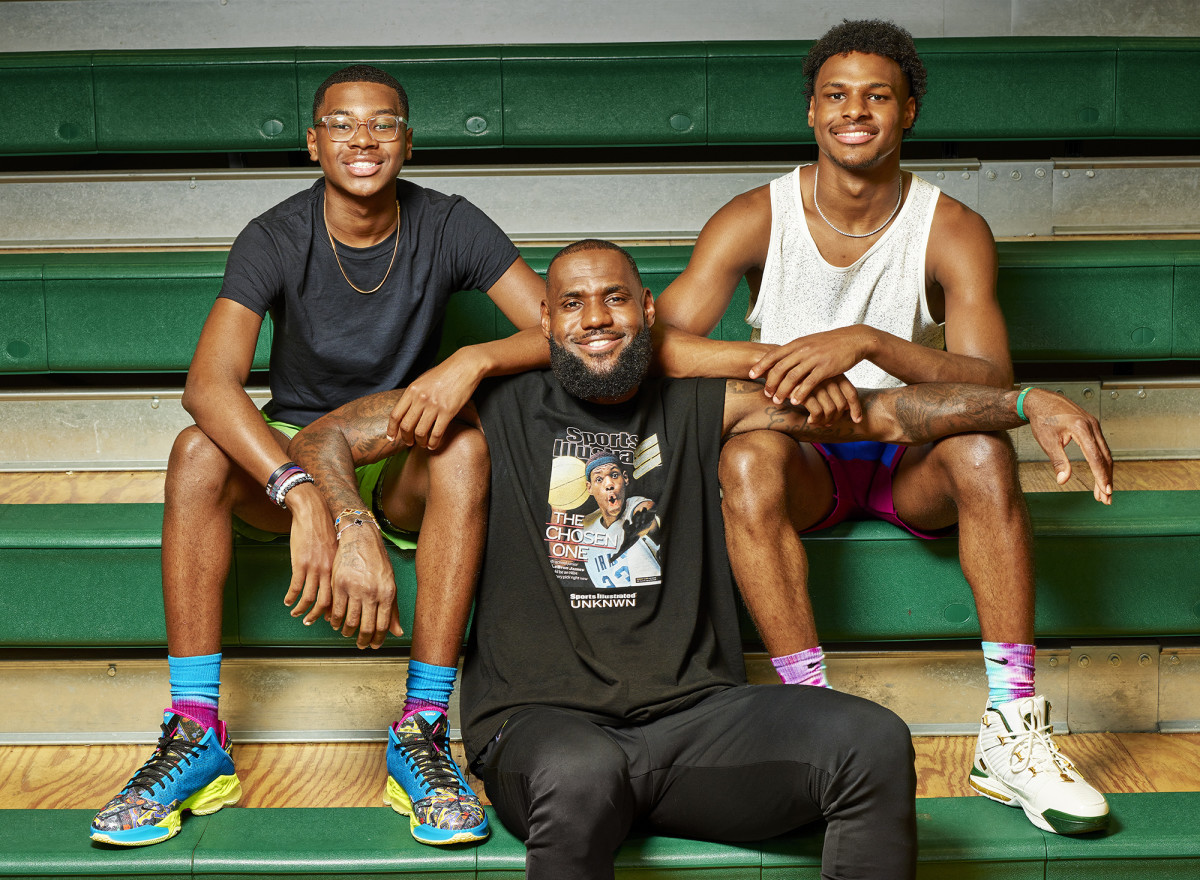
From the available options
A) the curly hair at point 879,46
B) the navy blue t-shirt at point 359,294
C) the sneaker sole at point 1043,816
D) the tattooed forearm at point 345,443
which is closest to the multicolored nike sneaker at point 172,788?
the tattooed forearm at point 345,443

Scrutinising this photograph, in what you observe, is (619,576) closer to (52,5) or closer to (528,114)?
(528,114)

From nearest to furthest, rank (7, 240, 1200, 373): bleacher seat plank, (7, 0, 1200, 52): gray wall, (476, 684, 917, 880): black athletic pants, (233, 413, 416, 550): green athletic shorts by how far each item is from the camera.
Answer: (476, 684, 917, 880): black athletic pants < (233, 413, 416, 550): green athletic shorts < (7, 240, 1200, 373): bleacher seat plank < (7, 0, 1200, 52): gray wall

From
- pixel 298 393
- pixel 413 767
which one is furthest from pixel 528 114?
pixel 413 767

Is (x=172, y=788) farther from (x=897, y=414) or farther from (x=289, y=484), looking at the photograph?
(x=897, y=414)

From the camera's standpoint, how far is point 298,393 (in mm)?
1649

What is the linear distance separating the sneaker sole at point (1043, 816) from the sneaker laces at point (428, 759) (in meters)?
0.65

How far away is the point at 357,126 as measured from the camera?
5.19 ft

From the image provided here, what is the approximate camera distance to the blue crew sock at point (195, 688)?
4.55 feet

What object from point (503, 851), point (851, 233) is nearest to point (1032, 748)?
point (503, 851)

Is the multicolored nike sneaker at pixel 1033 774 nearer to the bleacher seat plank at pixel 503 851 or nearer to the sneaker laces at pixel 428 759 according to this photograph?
the bleacher seat plank at pixel 503 851

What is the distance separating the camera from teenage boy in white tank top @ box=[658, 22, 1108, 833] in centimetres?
137

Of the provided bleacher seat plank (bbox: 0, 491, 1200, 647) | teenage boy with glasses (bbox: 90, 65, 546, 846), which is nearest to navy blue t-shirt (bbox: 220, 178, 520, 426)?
teenage boy with glasses (bbox: 90, 65, 546, 846)

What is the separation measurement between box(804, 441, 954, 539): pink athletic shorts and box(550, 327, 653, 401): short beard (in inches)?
12.7

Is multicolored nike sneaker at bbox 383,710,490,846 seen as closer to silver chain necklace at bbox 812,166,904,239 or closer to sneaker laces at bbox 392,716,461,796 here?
sneaker laces at bbox 392,716,461,796
